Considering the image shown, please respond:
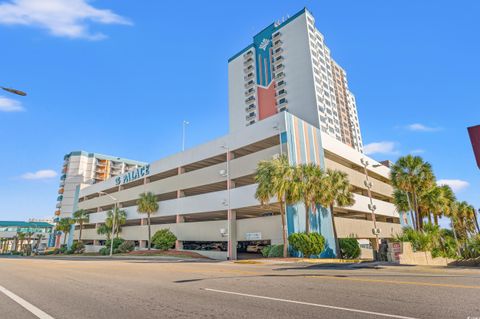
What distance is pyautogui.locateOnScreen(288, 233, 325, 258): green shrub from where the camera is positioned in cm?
2549

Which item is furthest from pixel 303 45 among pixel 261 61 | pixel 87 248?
pixel 87 248

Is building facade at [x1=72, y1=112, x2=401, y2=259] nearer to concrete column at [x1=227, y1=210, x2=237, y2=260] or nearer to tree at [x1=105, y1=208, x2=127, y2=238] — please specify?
concrete column at [x1=227, y1=210, x2=237, y2=260]

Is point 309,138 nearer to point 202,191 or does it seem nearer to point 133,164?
point 202,191

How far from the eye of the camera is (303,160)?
31438 millimetres

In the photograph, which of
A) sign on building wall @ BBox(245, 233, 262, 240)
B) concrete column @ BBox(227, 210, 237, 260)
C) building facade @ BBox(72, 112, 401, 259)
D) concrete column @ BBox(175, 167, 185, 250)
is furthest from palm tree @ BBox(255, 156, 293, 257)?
concrete column @ BBox(175, 167, 185, 250)

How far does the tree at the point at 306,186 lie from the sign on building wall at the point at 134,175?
104 ft

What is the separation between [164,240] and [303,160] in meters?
22.7

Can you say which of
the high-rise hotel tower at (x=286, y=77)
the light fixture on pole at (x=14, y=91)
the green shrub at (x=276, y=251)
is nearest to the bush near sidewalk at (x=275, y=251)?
the green shrub at (x=276, y=251)

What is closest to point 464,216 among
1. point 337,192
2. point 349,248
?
point 349,248

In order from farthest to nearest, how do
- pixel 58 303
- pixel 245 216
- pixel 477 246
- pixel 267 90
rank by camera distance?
pixel 267 90 < pixel 245 216 < pixel 477 246 < pixel 58 303

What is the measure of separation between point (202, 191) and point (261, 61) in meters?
51.5

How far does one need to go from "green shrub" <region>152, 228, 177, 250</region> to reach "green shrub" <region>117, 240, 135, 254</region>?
10.0 meters

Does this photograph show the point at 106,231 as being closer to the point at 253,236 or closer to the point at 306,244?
the point at 253,236

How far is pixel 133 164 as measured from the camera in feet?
416
